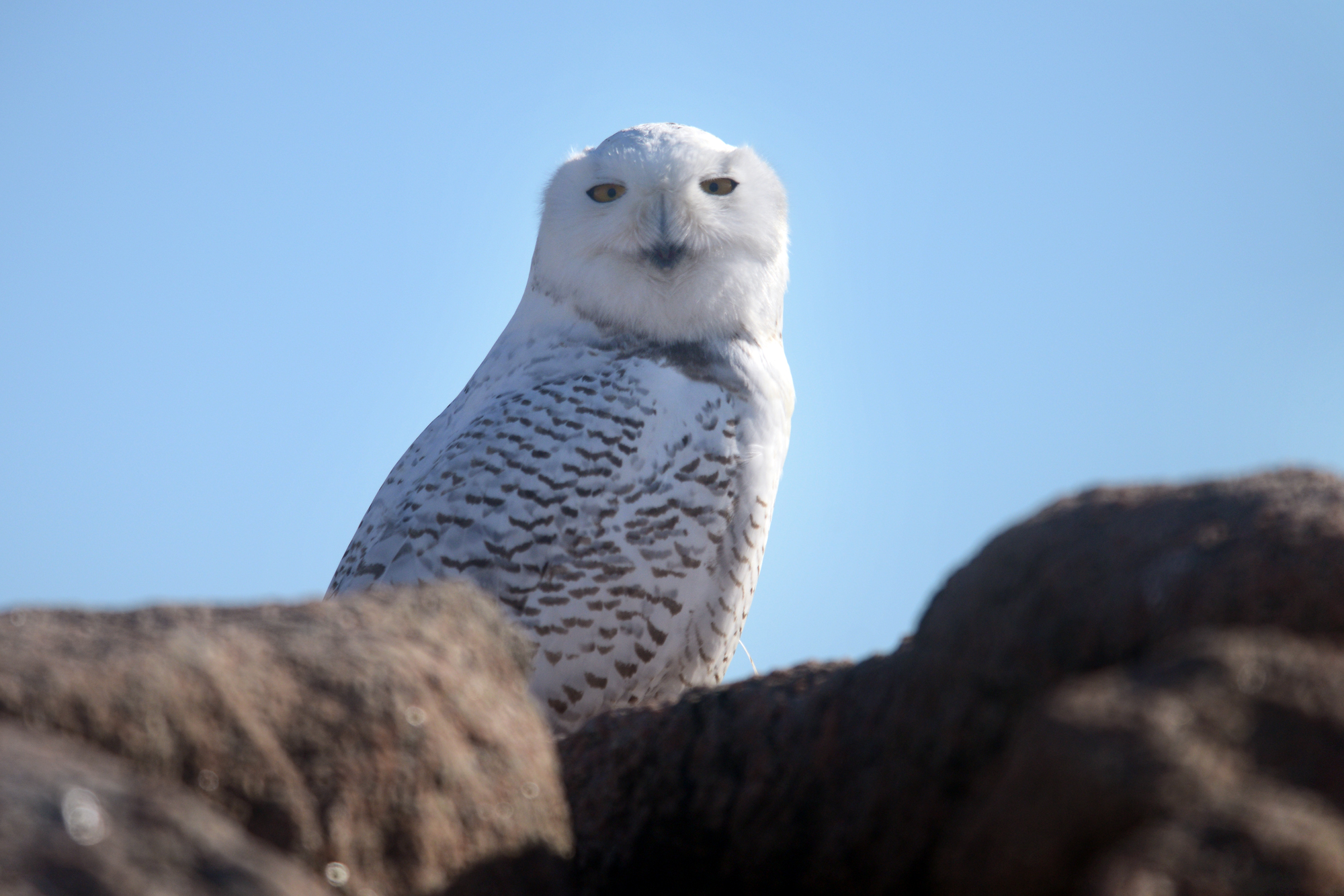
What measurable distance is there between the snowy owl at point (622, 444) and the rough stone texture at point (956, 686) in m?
1.26

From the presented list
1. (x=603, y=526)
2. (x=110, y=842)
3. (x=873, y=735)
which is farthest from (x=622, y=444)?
(x=110, y=842)

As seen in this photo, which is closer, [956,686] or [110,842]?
[110,842]

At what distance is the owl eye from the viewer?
14.9ft

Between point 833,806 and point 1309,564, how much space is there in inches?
32.9

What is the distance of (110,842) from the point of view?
1.13 meters

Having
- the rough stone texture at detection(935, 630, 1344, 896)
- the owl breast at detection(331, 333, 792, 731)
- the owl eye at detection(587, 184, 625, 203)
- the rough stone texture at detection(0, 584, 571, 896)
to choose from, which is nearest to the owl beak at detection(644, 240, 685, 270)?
the owl eye at detection(587, 184, 625, 203)

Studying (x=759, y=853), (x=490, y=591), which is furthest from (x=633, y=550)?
(x=759, y=853)

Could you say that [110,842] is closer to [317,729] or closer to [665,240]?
[317,729]

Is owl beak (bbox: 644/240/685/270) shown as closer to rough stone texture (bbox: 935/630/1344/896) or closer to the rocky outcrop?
the rocky outcrop

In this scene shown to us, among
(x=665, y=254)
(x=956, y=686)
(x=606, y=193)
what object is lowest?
(x=956, y=686)

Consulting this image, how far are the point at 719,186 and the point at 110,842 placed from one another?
3805 mm

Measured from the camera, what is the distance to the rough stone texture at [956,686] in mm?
1735

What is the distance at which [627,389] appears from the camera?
400cm

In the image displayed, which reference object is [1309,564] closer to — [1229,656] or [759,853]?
[1229,656]
